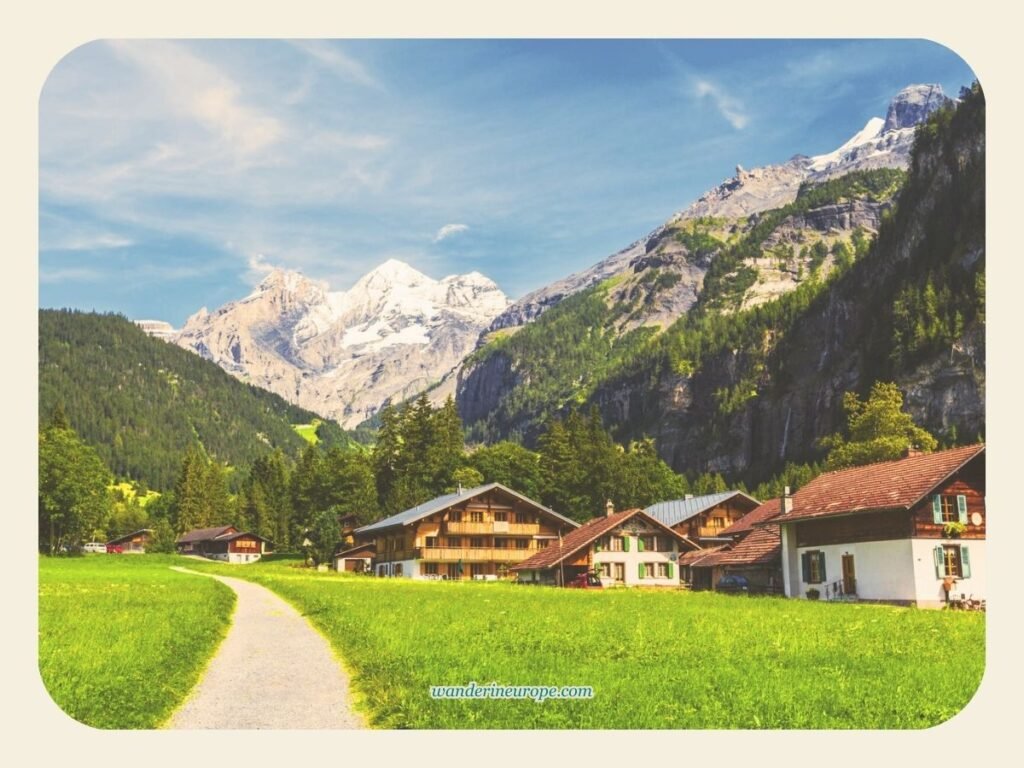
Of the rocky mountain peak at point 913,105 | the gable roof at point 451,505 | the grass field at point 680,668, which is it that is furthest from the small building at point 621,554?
the rocky mountain peak at point 913,105

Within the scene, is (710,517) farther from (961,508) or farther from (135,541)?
(961,508)

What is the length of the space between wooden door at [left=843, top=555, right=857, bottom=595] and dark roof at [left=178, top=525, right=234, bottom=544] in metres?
48.9

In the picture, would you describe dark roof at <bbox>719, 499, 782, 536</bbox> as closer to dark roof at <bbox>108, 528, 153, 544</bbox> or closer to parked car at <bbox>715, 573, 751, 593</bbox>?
parked car at <bbox>715, 573, 751, 593</bbox>

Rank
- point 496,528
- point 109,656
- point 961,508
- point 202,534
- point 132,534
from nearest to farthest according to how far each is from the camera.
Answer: point 109,656 < point 961,508 < point 132,534 < point 496,528 < point 202,534

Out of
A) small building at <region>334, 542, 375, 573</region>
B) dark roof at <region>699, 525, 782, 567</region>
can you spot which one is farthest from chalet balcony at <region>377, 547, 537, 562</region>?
dark roof at <region>699, 525, 782, 567</region>

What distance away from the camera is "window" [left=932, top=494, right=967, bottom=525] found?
24266 mm

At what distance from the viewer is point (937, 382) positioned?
22.2m

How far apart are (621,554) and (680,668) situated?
47612mm

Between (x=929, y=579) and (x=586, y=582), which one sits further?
(x=586, y=582)

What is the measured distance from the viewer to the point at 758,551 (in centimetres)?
4409

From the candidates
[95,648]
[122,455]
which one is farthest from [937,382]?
[122,455]

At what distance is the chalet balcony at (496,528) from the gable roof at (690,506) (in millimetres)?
8479

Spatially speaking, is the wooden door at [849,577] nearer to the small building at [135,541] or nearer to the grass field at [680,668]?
the grass field at [680,668]

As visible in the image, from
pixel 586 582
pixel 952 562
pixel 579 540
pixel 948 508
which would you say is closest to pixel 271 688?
pixel 952 562
